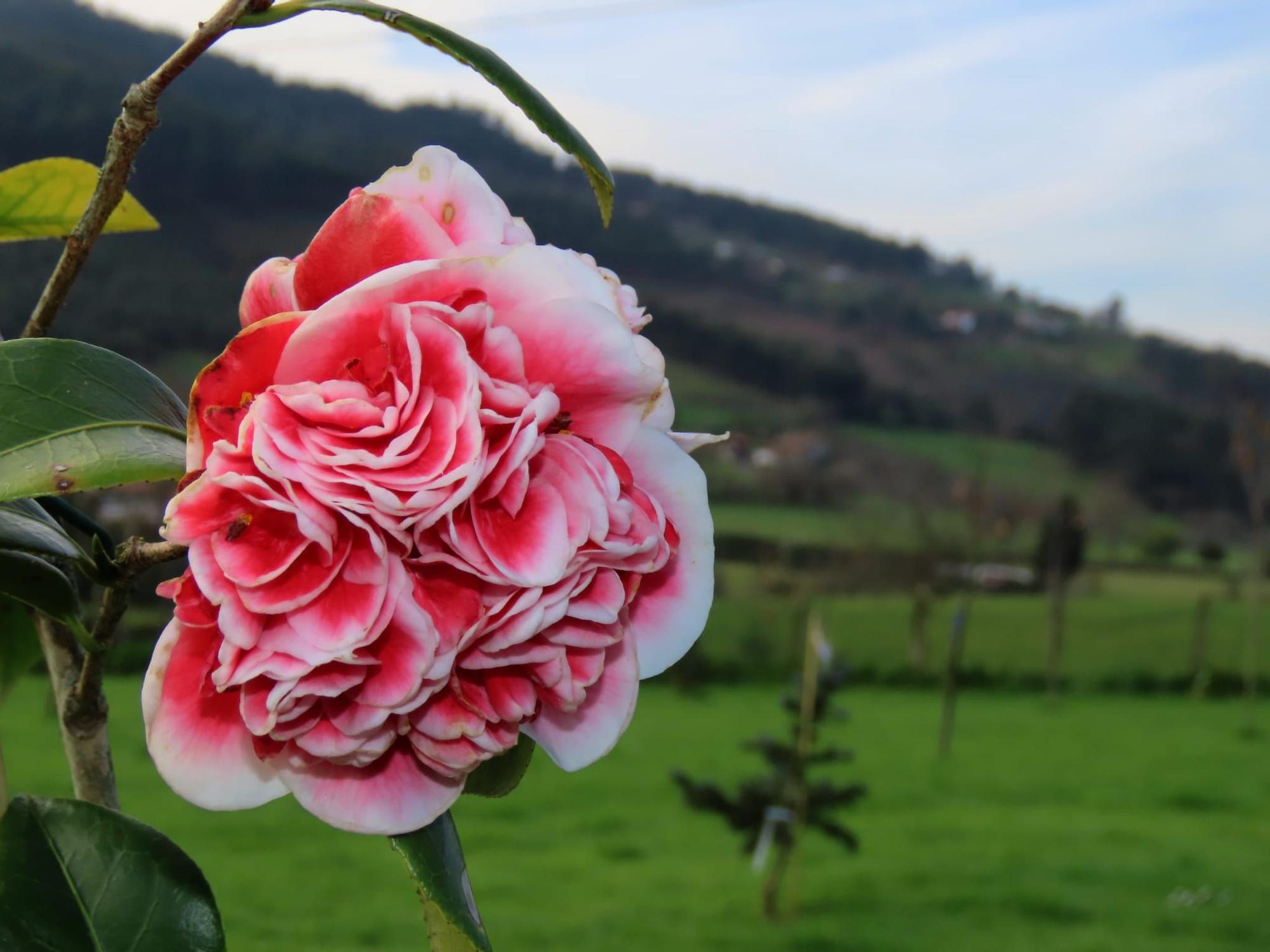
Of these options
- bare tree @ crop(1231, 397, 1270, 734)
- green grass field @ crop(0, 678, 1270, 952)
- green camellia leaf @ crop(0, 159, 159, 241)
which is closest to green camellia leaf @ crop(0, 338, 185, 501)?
green camellia leaf @ crop(0, 159, 159, 241)

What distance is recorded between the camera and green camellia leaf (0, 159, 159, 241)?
351 millimetres

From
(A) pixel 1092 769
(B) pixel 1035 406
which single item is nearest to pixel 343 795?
(A) pixel 1092 769

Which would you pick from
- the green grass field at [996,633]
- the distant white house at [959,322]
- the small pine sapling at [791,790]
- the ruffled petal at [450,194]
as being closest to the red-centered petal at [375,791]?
the ruffled petal at [450,194]

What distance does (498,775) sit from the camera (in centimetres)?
26

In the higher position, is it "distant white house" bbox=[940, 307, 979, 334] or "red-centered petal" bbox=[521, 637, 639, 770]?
"distant white house" bbox=[940, 307, 979, 334]

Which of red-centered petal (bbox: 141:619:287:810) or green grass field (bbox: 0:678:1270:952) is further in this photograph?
green grass field (bbox: 0:678:1270:952)

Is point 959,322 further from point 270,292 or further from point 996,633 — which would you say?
point 270,292

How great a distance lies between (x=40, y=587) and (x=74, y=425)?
53mm

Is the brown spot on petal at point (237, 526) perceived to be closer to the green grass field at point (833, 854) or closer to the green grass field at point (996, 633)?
the green grass field at point (833, 854)

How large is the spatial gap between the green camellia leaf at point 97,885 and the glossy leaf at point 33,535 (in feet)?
0.19

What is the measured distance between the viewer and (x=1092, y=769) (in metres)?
5.07

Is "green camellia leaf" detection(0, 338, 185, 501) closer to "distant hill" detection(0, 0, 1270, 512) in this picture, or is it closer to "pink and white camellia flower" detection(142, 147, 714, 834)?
"pink and white camellia flower" detection(142, 147, 714, 834)

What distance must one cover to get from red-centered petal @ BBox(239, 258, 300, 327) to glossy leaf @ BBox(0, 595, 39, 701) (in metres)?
0.17

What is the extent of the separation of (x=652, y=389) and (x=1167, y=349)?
21921 millimetres
